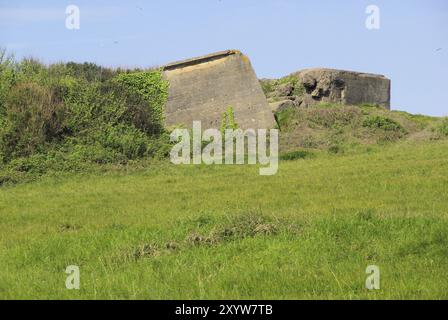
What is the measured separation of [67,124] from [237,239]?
16052mm

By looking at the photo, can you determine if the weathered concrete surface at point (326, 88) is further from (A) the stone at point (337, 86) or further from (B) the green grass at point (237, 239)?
(B) the green grass at point (237, 239)

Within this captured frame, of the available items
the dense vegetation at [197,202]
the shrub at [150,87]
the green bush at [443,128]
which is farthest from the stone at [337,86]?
the shrub at [150,87]

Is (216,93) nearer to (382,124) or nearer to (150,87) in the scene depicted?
(150,87)

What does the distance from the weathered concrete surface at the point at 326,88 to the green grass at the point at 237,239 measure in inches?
623

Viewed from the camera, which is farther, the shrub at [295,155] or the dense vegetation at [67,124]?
A: the shrub at [295,155]

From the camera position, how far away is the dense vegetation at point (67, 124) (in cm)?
2409

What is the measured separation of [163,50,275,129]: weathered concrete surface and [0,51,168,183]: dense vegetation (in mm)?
1612

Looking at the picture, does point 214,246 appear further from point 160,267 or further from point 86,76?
point 86,76

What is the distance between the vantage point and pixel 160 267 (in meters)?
9.77

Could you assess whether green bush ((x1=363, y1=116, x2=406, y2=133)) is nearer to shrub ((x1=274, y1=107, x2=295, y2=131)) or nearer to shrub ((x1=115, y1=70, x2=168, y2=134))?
shrub ((x1=274, y1=107, x2=295, y2=131))

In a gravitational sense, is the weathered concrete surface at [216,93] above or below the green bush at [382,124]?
above

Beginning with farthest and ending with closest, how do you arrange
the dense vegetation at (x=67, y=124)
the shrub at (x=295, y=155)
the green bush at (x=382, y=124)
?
the green bush at (x=382, y=124) < the shrub at (x=295, y=155) < the dense vegetation at (x=67, y=124)

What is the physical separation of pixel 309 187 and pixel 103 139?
9813 millimetres

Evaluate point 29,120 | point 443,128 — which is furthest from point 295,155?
point 29,120
